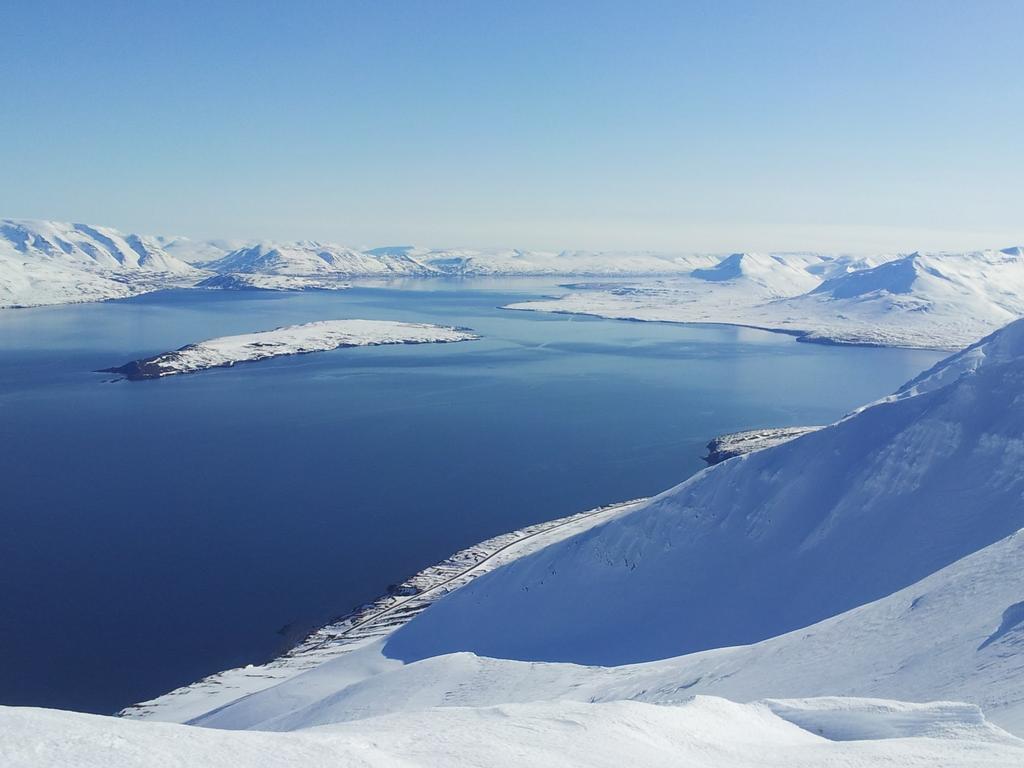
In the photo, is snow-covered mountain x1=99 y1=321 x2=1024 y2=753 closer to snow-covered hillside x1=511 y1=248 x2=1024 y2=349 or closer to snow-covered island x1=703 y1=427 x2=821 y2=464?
snow-covered island x1=703 y1=427 x2=821 y2=464

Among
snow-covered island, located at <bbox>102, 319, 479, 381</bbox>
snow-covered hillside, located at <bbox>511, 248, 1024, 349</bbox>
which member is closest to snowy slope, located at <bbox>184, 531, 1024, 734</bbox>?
snow-covered island, located at <bbox>102, 319, 479, 381</bbox>

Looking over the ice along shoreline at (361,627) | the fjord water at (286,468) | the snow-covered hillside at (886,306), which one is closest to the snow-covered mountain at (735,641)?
the ice along shoreline at (361,627)

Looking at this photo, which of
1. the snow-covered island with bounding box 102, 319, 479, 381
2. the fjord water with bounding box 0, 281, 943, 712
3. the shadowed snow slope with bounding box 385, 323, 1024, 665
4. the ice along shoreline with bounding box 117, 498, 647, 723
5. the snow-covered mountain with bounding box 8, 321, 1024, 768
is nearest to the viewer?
the snow-covered mountain with bounding box 8, 321, 1024, 768

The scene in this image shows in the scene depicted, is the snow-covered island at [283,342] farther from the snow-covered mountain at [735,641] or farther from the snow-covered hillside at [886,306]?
the snow-covered mountain at [735,641]

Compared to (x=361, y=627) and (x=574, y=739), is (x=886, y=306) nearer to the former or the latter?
(x=361, y=627)

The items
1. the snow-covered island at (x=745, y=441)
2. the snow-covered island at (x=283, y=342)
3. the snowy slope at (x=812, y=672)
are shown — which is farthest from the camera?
the snow-covered island at (x=283, y=342)

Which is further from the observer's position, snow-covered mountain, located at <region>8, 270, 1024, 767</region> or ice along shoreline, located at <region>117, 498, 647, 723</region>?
ice along shoreline, located at <region>117, 498, 647, 723</region>
